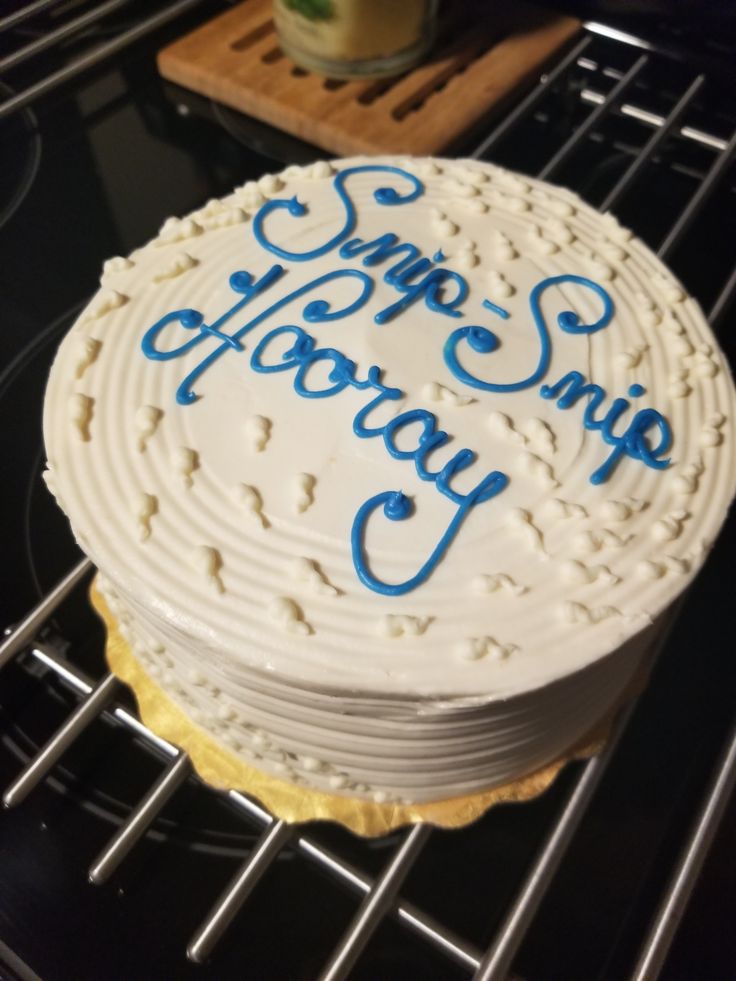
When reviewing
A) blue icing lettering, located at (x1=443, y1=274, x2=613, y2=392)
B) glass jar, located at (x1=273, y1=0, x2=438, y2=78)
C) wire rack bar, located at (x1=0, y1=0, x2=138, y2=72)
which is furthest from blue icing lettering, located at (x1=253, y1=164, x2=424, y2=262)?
wire rack bar, located at (x1=0, y1=0, x2=138, y2=72)

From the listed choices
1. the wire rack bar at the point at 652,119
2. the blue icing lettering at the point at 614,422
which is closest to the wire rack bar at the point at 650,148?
the wire rack bar at the point at 652,119

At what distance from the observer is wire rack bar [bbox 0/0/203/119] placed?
112cm

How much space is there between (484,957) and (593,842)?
168mm

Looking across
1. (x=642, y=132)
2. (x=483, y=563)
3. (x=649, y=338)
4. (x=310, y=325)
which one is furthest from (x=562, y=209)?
(x=642, y=132)

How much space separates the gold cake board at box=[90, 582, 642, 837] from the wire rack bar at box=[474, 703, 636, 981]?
0.6 inches

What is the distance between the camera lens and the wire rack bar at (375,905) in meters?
0.61

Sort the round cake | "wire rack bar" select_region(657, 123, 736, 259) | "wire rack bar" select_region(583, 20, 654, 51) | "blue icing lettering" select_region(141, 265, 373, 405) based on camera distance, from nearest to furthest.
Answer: the round cake
"blue icing lettering" select_region(141, 265, 373, 405)
"wire rack bar" select_region(657, 123, 736, 259)
"wire rack bar" select_region(583, 20, 654, 51)

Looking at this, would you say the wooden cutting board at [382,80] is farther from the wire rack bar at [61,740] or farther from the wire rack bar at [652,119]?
the wire rack bar at [61,740]

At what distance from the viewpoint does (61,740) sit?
0.71 metres

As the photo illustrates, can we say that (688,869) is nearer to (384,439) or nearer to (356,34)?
(384,439)

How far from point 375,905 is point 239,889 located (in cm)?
10

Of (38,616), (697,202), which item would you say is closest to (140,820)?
(38,616)

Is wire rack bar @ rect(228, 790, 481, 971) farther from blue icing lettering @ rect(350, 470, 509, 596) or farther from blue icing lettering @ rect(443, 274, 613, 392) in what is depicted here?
blue icing lettering @ rect(443, 274, 613, 392)

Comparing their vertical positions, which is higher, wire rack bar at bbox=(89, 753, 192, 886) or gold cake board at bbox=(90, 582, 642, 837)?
gold cake board at bbox=(90, 582, 642, 837)
